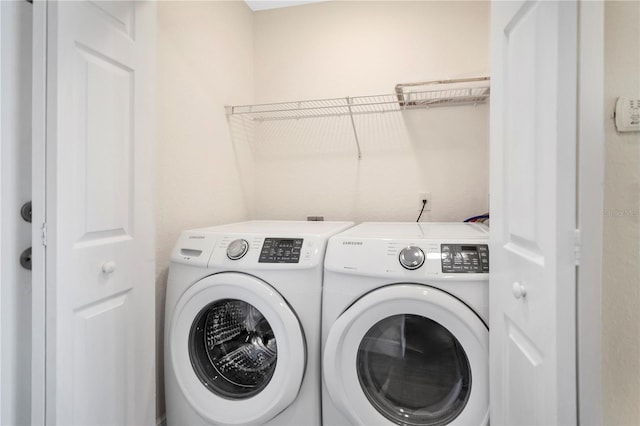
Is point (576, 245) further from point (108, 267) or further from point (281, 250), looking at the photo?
point (108, 267)

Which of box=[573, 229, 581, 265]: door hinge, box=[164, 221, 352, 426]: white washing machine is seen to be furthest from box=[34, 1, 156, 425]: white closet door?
box=[573, 229, 581, 265]: door hinge

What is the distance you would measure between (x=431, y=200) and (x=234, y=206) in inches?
47.0

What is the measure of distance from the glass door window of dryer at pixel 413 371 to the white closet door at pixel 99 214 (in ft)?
2.72

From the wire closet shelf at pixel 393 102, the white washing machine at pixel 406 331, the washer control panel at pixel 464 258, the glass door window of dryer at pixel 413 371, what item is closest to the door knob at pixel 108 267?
the white washing machine at pixel 406 331

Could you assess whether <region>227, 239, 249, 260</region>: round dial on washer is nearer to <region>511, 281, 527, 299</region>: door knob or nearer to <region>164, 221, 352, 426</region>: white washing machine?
<region>164, 221, 352, 426</region>: white washing machine

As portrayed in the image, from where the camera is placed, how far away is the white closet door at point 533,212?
655 mm

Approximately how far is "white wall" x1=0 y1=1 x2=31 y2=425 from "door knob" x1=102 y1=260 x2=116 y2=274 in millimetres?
178

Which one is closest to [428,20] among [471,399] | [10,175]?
[471,399]

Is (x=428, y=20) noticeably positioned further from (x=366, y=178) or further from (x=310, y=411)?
(x=310, y=411)

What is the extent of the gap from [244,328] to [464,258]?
3.00ft

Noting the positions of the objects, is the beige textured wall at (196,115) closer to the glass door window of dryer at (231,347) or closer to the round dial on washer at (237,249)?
the glass door window of dryer at (231,347)

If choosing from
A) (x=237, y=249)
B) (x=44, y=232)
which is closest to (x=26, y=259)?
(x=44, y=232)

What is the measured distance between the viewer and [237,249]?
135cm

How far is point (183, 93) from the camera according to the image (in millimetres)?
1661
